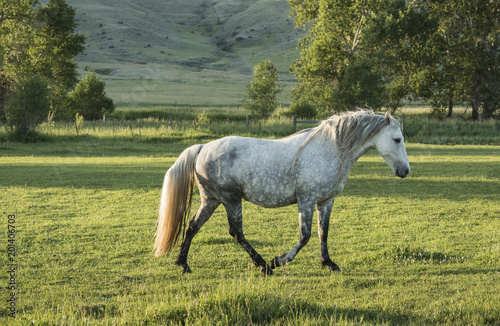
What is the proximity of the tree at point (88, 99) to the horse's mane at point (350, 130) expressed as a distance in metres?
47.3

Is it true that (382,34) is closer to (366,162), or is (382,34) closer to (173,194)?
(366,162)

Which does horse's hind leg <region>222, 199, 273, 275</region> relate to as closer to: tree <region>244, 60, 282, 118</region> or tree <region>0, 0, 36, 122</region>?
tree <region>244, 60, 282, 118</region>

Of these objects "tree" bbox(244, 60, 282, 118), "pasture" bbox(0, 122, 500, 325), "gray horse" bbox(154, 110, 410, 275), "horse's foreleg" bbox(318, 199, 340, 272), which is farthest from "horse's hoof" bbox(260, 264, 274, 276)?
"tree" bbox(244, 60, 282, 118)

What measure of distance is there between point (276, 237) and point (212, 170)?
9.98 ft

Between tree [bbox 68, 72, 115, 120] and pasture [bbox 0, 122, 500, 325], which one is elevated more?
tree [bbox 68, 72, 115, 120]

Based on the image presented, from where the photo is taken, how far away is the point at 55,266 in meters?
7.21

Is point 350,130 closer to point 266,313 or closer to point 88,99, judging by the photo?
point 266,313

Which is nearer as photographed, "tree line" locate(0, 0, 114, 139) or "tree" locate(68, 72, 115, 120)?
"tree line" locate(0, 0, 114, 139)

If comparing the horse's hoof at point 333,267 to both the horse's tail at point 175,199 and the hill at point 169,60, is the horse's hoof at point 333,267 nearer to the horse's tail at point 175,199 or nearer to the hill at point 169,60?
the horse's tail at point 175,199

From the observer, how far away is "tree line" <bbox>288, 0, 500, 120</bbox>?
4116 cm

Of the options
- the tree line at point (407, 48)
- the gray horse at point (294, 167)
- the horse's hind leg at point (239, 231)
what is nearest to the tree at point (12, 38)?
the tree line at point (407, 48)

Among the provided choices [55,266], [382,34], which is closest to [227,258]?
[55,266]

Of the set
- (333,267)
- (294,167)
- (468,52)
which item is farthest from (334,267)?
(468,52)

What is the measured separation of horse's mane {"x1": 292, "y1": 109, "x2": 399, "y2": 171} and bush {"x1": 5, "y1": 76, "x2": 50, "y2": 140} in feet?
88.7
